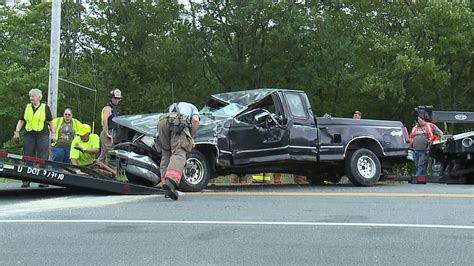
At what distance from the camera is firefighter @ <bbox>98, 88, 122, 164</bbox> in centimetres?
1045

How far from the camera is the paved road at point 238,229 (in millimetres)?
5227

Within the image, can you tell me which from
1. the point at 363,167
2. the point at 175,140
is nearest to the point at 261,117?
the point at 175,140

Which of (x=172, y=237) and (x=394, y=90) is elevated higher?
(x=394, y=90)

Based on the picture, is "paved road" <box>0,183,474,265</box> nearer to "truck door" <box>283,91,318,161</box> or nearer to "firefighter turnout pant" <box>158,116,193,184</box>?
"firefighter turnout pant" <box>158,116,193,184</box>

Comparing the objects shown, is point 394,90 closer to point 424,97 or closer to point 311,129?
point 424,97

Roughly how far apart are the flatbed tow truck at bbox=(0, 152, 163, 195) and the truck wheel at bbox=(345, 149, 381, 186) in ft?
11.8

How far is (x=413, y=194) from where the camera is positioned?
9352 mm

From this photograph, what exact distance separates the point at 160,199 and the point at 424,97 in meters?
26.0

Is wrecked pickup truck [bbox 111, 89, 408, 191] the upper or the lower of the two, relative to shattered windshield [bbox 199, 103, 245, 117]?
lower

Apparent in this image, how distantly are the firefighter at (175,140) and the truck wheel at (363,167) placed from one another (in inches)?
135

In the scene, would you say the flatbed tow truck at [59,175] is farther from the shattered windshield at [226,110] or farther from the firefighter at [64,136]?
the firefighter at [64,136]

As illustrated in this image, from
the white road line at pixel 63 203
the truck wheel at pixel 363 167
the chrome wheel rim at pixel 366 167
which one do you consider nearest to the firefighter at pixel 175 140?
the white road line at pixel 63 203

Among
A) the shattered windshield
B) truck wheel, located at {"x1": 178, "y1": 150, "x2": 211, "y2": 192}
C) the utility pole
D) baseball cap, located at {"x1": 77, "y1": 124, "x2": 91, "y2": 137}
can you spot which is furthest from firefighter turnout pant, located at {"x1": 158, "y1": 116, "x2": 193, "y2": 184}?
the utility pole

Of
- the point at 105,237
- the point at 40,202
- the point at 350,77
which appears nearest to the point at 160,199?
the point at 40,202
